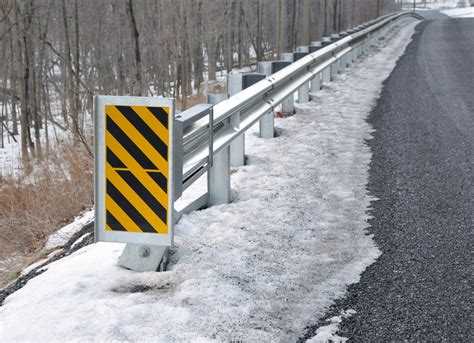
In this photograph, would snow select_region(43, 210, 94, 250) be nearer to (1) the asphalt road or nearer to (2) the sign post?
(2) the sign post

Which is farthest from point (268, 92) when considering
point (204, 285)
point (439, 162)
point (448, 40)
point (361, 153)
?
point (448, 40)

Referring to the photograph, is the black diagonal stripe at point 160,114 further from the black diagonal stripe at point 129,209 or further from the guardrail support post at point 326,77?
the guardrail support post at point 326,77

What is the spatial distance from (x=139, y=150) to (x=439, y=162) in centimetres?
389

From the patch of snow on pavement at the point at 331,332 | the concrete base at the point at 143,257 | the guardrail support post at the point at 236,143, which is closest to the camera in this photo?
the patch of snow on pavement at the point at 331,332

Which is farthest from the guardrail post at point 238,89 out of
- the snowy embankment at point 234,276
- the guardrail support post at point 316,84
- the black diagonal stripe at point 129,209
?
the guardrail support post at point 316,84

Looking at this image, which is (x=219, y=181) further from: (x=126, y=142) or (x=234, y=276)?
(x=126, y=142)

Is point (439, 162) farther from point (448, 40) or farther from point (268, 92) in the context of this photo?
point (448, 40)

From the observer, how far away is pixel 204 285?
3.58m

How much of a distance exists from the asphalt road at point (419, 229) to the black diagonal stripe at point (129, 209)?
3.57 feet

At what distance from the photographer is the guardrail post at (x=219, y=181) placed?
5.18m

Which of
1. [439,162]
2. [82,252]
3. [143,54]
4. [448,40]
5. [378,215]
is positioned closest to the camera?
[82,252]

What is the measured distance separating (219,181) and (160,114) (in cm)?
170

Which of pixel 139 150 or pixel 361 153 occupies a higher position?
pixel 139 150

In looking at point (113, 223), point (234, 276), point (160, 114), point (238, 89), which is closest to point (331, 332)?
point (234, 276)
